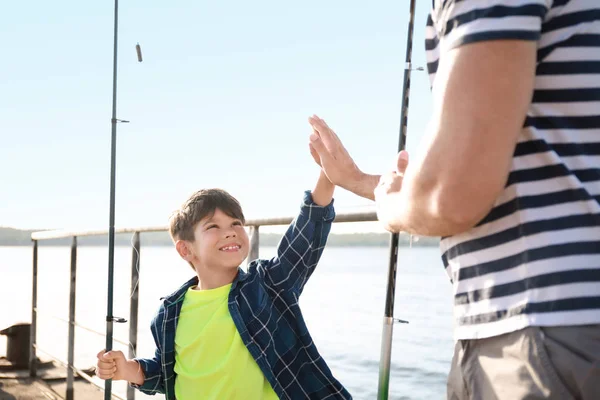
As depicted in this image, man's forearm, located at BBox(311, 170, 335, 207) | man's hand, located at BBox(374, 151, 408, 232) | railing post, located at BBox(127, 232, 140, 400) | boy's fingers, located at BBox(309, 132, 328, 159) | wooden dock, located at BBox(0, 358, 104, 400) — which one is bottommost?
wooden dock, located at BBox(0, 358, 104, 400)

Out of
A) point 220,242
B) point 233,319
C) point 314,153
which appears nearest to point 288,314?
point 233,319

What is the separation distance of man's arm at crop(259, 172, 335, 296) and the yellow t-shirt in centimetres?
18

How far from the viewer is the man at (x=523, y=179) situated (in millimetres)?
776

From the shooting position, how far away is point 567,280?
800 mm

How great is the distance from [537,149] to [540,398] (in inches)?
10.7

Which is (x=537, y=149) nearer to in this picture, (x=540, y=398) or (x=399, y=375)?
(x=540, y=398)

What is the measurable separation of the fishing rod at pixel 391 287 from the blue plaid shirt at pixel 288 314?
44cm

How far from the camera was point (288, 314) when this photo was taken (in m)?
1.93

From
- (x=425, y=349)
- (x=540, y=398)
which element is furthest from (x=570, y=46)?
(x=425, y=349)

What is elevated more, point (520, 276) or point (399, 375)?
point (520, 276)

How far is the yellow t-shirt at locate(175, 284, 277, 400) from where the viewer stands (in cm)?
190

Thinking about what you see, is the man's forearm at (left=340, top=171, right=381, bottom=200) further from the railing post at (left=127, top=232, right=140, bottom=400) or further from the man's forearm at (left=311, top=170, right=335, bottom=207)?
the railing post at (left=127, top=232, right=140, bottom=400)

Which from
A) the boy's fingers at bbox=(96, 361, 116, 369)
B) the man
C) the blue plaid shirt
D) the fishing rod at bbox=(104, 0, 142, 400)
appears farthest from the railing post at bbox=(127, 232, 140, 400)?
the man

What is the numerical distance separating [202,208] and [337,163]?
91 cm
